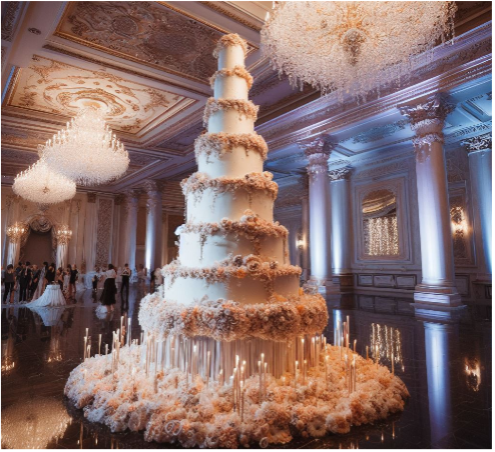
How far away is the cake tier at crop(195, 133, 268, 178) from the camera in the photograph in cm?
446

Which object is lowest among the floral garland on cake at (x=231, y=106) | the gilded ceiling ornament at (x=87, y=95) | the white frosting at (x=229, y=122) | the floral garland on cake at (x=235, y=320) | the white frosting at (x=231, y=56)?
the floral garland on cake at (x=235, y=320)

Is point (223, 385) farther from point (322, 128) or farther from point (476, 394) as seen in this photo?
point (322, 128)

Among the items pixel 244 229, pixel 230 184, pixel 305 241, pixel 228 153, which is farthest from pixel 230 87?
pixel 305 241

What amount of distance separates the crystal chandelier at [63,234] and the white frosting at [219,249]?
20208 millimetres

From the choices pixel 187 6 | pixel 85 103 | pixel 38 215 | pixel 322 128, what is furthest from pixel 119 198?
pixel 187 6

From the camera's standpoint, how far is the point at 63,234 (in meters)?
21.5

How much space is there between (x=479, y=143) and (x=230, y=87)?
38.8 feet

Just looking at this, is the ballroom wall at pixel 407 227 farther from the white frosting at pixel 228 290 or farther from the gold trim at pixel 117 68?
the white frosting at pixel 228 290

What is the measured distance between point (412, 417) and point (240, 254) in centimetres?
241

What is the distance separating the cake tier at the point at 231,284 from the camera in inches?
153

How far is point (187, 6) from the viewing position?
22.0 feet

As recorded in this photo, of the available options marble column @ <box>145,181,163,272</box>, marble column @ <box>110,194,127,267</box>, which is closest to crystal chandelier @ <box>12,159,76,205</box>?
marble column @ <box>145,181,163,272</box>

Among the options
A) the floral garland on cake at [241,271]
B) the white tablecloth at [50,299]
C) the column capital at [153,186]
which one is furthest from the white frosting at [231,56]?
the column capital at [153,186]

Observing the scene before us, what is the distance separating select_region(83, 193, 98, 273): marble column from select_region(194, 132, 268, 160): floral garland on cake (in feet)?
66.3
